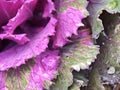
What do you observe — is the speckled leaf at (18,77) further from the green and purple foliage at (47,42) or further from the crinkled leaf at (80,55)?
the crinkled leaf at (80,55)

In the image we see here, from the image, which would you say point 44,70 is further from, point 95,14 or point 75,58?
point 95,14

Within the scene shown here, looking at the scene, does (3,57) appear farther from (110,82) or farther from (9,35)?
(110,82)

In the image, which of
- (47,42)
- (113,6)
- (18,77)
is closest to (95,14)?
(113,6)

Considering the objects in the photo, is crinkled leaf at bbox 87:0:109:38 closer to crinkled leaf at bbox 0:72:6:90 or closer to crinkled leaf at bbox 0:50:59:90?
crinkled leaf at bbox 0:50:59:90

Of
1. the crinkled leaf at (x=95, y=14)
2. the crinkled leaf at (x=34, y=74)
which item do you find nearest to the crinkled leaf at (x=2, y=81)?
the crinkled leaf at (x=34, y=74)


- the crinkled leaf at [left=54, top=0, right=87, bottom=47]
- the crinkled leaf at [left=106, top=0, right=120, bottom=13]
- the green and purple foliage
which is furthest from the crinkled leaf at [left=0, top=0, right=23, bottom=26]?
the crinkled leaf at [left=106, top=0, right=120, bottom=13]

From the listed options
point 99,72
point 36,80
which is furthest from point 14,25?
point 99,72
